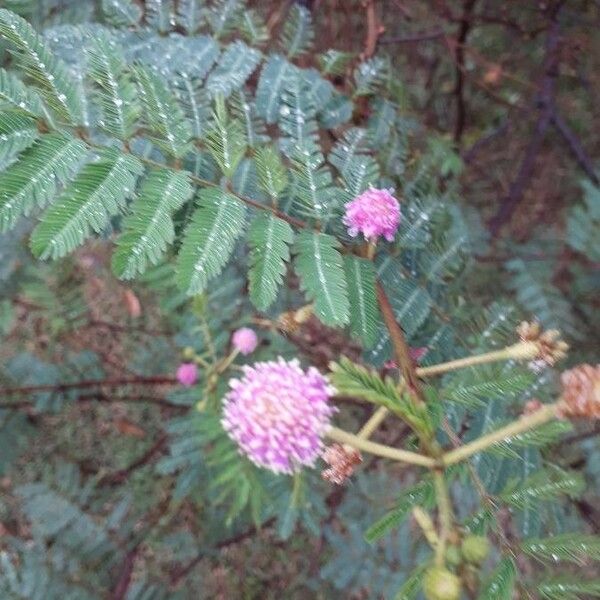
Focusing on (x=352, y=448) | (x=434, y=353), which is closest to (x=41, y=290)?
(x=434, y=353)

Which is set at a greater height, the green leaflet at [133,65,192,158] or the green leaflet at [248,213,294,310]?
the green leaflet at [133,65,192,158]

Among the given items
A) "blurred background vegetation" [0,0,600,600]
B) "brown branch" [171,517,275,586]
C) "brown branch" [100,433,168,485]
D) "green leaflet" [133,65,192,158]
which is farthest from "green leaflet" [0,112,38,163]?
"brown branch" [100,433,168,485]

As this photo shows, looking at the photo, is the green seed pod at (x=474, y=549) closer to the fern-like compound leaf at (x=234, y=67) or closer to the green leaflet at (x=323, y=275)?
the green leaflet at (x=323, y=275)

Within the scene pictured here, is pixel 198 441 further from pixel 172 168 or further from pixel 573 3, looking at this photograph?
pixel 573 3

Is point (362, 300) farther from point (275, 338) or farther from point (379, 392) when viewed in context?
point (275, 338)

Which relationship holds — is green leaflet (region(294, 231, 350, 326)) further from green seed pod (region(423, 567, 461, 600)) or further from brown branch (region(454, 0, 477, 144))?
brown branch (region(454, 0, 477, 144))

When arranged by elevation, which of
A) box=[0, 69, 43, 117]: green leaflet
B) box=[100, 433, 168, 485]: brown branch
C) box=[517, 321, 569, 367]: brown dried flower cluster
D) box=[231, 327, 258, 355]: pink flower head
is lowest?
box=[100, 433, 168, 485]: brown branch

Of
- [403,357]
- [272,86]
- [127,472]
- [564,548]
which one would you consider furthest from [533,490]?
[127,472]
